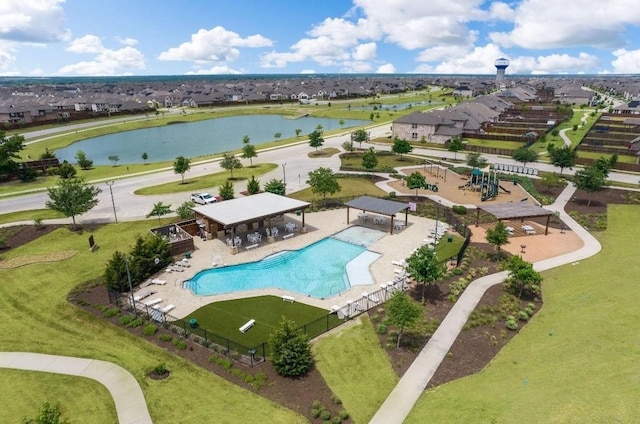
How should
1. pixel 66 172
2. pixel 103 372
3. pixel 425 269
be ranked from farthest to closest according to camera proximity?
pixel 66 172 → pixel 425 269 → pixel 103 372

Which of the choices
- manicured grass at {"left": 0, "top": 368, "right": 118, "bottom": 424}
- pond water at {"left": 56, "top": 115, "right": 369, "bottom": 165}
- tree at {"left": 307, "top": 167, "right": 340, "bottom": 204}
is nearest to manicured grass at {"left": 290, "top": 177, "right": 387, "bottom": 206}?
tree at {"left": 307, "top": 167, "right": 340, "bottom": 204}

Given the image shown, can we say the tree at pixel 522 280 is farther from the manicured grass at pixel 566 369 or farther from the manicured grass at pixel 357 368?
the manicured grass at pixel 357 368

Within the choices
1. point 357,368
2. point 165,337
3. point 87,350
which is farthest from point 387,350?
point 87,350

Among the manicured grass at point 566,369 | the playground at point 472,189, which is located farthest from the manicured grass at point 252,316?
the playground at point 472,189

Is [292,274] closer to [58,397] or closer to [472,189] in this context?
[58,397]

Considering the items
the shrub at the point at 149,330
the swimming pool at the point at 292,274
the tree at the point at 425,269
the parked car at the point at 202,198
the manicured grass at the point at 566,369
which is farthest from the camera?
the parked car at the point at 202,198

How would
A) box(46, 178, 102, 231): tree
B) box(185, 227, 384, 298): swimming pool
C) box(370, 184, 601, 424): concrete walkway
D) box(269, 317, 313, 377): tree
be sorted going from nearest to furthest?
1. box(370, 184, 601, 424): concrete walkway
2. box(269, 317, 313, 377): tree
3. box(185, 227, 384, 298): swimming pool
4. box(46, 178, 102, 231): tree

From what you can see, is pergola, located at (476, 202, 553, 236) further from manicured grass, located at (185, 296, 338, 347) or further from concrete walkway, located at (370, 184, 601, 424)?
manicured grass, located at (185, 296, 338, 347)
